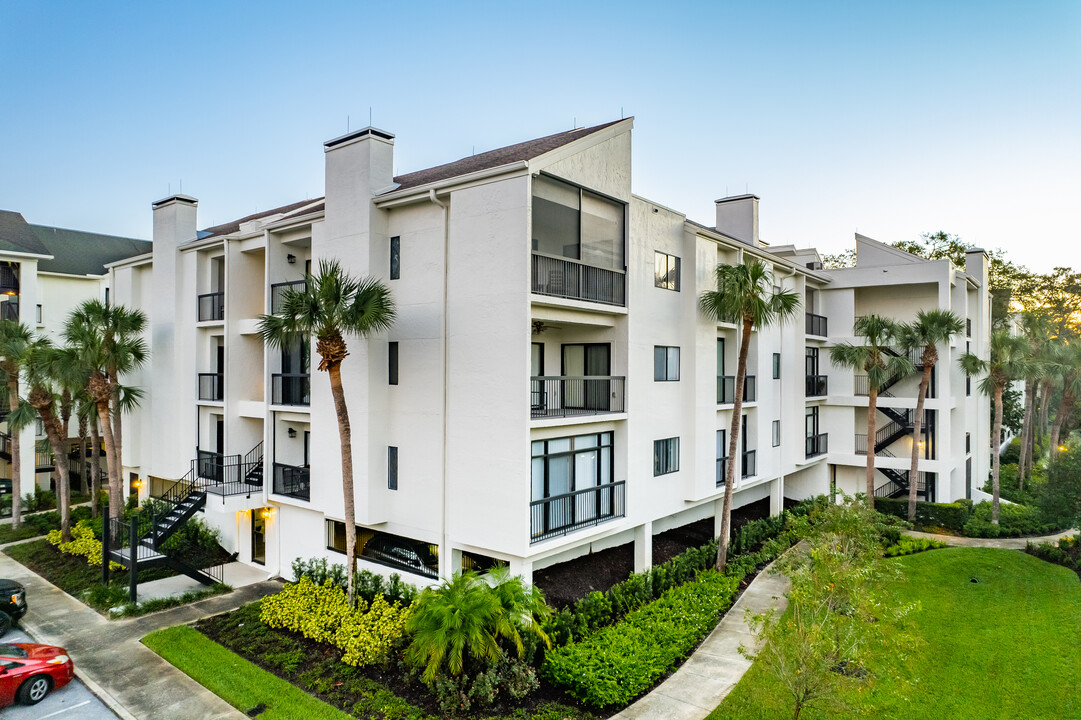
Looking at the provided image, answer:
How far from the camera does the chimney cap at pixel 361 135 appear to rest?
51.4 ft

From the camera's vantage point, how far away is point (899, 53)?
1841cm

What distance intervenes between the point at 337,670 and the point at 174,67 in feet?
81.2

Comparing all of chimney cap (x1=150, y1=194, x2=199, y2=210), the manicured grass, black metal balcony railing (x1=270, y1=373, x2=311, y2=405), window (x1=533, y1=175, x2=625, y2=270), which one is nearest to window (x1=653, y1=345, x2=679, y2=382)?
window (x1=533, y1=175, x2=625, y2=270)

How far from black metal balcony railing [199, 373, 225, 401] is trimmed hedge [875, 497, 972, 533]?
28.1m

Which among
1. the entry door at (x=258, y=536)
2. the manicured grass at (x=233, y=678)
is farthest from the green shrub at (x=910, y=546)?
the entry door at (x=258, y=536)

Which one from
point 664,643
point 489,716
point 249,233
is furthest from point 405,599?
point 249,233

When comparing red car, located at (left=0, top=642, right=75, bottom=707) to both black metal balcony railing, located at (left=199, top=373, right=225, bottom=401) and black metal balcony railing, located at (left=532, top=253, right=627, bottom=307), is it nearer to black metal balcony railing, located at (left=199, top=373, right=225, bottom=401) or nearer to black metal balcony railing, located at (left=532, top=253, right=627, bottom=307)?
black metal balcony railing, located at (left=199, top=373, right=225, bottom=401)

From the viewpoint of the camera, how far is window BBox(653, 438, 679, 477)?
1750cm

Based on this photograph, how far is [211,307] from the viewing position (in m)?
21.4

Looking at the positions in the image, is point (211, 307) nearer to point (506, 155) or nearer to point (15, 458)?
Answer: point (15, 458)

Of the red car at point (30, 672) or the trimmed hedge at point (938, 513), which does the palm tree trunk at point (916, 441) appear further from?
the red car at point (30, 672)

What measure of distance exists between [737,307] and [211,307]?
18.4m

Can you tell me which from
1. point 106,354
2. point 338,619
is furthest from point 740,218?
point 106,354

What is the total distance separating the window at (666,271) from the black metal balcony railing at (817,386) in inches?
472
